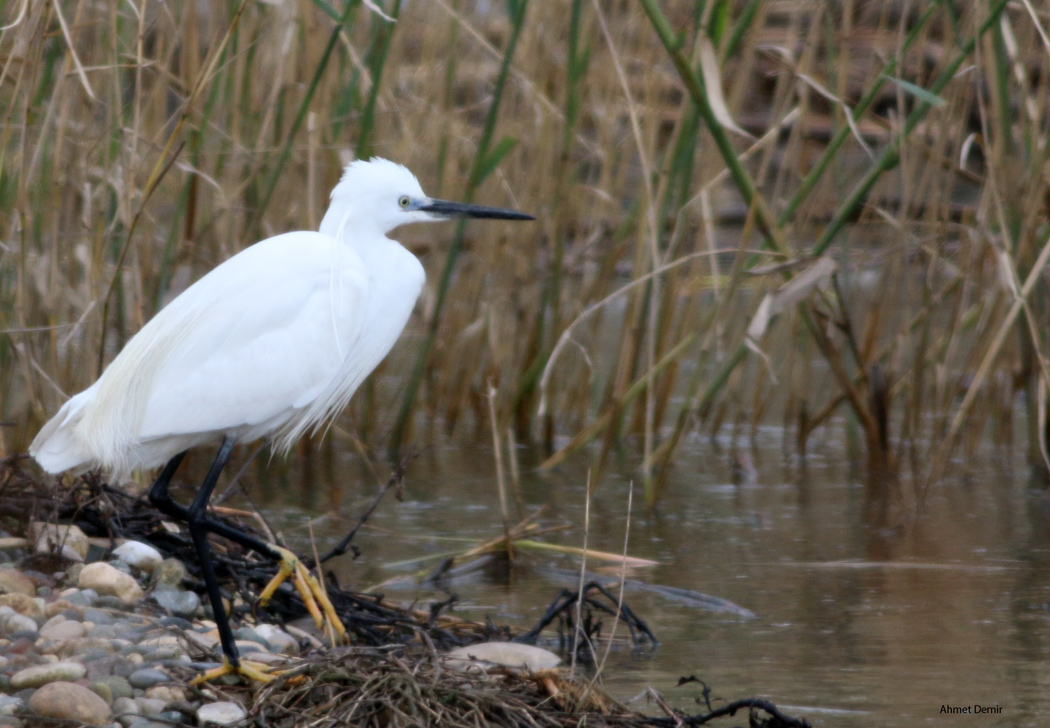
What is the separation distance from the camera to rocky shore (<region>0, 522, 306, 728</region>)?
2302 millimetres

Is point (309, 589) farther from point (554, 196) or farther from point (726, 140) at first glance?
point (554, 196)

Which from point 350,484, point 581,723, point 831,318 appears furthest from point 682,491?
point 581,723

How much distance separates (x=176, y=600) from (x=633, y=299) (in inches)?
85.0

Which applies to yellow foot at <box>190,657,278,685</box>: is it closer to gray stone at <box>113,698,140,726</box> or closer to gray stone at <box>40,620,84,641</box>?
gray stone at <box>113,698,140,726</box>

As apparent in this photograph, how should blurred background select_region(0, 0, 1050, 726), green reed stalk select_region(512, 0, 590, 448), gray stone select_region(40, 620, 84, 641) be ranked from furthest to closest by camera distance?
green reed stalk select_region(512, 0, 590, 448) < blurred background select_region(0, 0, 1050, 726) < gray stone select_region(40, 620, 84, 641)

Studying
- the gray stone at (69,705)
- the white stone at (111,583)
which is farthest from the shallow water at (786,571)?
the gray stone at (69,705)

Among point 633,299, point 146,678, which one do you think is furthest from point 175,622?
point 633,299

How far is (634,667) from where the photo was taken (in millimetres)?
2896

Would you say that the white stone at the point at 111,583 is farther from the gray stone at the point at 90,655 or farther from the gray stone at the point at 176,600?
the gray stone at the point at 90,655

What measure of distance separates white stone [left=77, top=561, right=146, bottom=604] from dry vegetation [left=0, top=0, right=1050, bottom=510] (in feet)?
2.14

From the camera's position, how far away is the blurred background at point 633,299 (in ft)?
10.7

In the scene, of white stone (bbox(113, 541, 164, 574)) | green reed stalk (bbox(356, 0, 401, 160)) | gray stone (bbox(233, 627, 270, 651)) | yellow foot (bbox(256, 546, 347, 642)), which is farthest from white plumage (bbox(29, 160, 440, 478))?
green reed stalk (bbox(356, 0, 401, 160))

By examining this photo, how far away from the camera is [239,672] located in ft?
8.29

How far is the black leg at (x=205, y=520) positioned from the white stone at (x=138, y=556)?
0.78 ft
